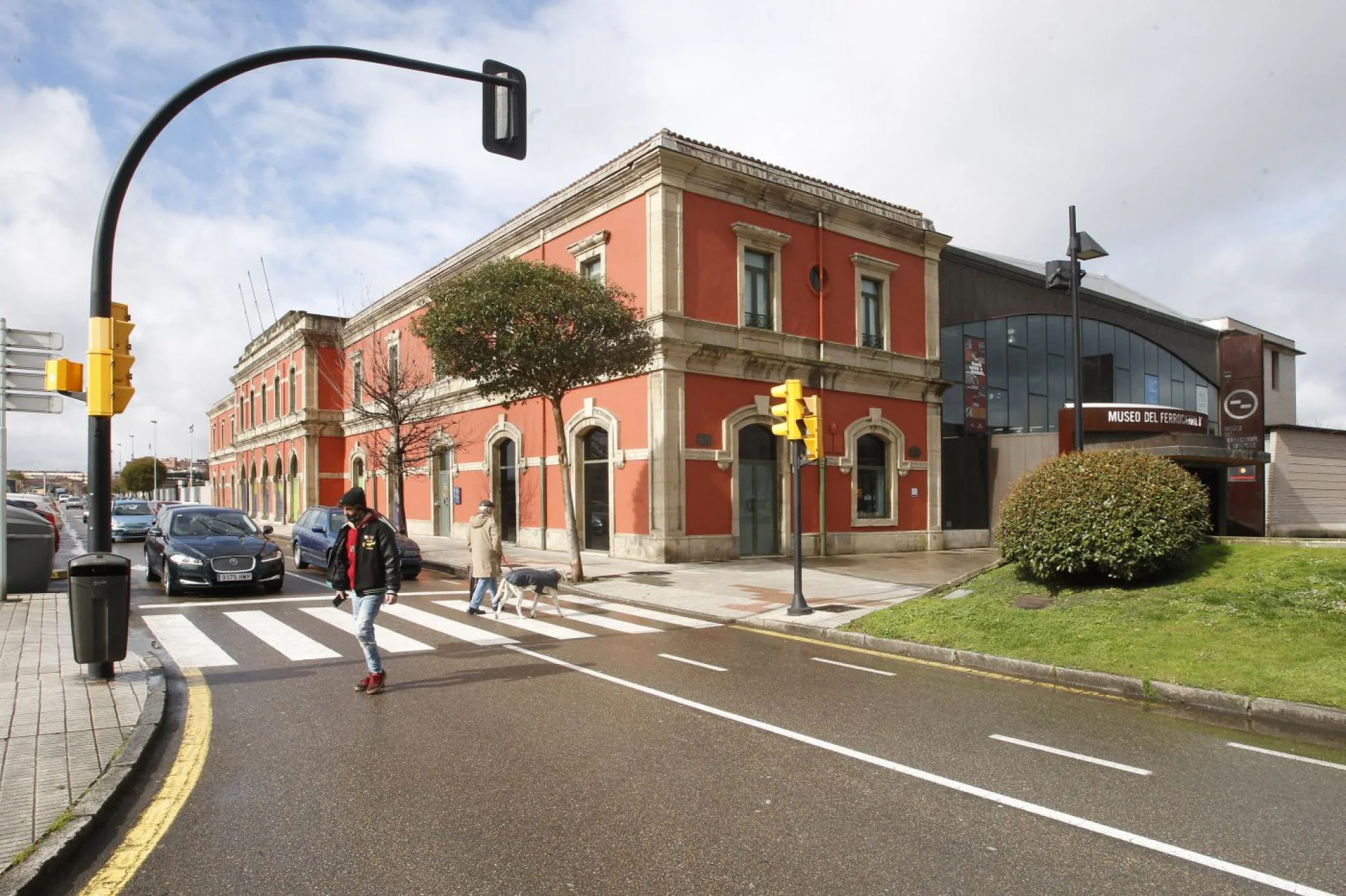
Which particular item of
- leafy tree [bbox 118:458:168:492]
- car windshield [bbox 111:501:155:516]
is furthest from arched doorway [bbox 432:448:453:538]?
leafy tree [bbox 118:458:168:492]

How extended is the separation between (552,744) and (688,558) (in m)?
13.8

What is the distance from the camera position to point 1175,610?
30.1 feet

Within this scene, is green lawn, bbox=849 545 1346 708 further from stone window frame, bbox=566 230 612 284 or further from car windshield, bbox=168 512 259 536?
stone window frame, bbox=566 230 612 284

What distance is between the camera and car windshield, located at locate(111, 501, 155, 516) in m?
30.6

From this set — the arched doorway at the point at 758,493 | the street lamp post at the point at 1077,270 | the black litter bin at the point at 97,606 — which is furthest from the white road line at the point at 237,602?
the street lamp post at the point at 1077,270

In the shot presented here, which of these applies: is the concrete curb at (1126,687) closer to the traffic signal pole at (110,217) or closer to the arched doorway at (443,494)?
the traffic signal pole at (110,217)

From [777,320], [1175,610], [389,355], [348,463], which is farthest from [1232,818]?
[348,463]

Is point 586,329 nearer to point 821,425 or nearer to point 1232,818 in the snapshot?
point 821,425

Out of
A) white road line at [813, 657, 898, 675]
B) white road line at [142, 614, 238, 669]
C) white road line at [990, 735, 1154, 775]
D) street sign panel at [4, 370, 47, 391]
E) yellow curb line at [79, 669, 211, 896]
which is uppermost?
street sign panel at [4, 370, 47, 391]

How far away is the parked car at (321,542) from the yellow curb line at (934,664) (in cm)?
821

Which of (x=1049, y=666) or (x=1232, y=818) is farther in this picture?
(x=1049, y=666)

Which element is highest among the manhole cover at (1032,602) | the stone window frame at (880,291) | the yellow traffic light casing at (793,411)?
the stone window frame at (880,291)

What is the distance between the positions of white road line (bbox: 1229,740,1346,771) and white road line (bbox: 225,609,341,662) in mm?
8118

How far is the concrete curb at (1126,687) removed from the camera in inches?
256
